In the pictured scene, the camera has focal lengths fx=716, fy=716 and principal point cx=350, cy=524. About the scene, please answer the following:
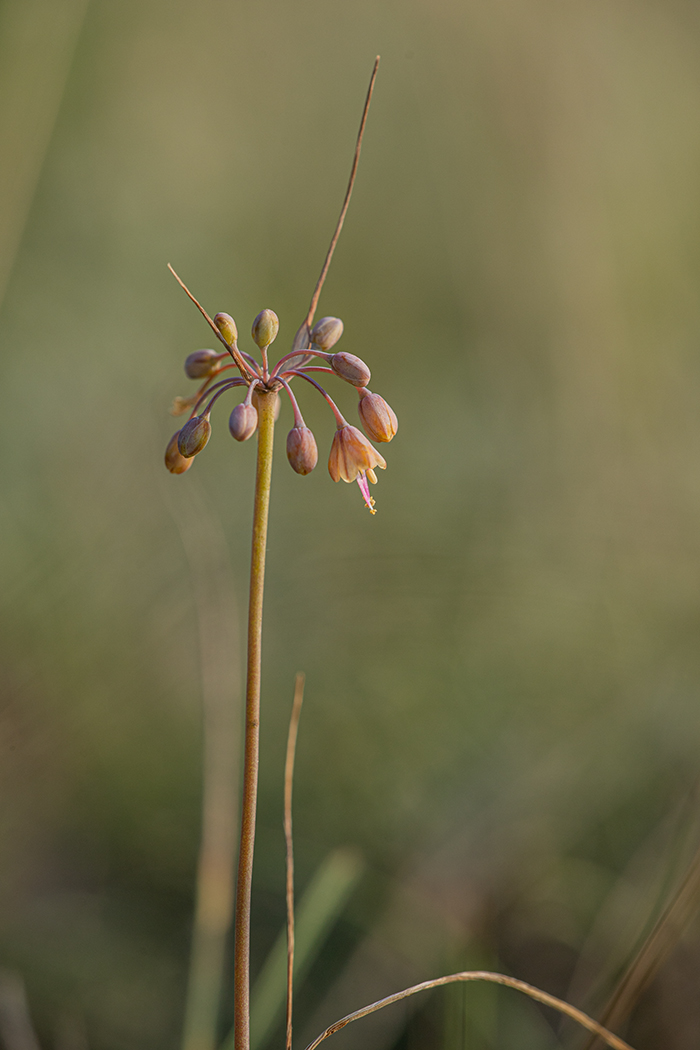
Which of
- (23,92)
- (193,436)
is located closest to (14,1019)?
(193,436)

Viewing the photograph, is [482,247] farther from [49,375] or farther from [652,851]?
[652,851]

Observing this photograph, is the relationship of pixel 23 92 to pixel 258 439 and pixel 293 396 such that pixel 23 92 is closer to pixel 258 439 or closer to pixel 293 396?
pixel 293 396

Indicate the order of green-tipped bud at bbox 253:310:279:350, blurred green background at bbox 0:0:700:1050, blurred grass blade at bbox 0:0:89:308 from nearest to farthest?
green-tipped bud at bbox 253:310:279:350 → blurred green background at bbox 0:0:700:1050 → blurred grass blade at bbox 0:0:89:308

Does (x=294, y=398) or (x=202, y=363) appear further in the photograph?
(x=202, y=363)

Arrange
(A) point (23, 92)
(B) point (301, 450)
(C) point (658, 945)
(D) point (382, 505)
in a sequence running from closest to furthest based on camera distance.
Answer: (B) point (301, 450) < (C) point (658, 945) < (A) point (23, 92) < (D) point (382, 505)

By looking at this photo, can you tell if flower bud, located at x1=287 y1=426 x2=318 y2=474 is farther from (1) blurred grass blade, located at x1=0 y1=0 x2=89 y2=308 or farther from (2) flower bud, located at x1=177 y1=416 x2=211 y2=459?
(1) blurred grass blade, located at x1=0 y1=0 x2=89 y2=308

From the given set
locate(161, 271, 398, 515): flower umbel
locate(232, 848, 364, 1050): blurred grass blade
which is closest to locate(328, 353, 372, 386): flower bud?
locate(161, 271, 398, 515): flower umbel
